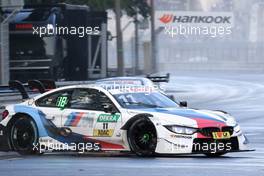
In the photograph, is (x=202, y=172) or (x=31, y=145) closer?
(x=202, y=172)

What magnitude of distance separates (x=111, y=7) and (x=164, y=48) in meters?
55.5

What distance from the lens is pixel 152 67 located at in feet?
179

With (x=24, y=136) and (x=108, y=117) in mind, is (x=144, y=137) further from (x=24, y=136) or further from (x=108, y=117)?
(x=24, y=136)

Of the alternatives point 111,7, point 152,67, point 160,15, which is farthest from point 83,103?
point 160,15

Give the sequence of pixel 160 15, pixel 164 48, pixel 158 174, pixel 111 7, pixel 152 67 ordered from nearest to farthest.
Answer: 1. pixel 158 174
2. pixel 111 7
3. pixel 152 67
4. pixel 160 15
5. pixel 164 48

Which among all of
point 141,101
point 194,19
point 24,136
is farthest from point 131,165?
point 194,19

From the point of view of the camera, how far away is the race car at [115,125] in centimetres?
1298

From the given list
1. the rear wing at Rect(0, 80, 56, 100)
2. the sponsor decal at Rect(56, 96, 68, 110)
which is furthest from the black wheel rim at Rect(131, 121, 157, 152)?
the rear wing at Rect(0, 80, 56, 100)

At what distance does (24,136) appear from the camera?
47.2 ft

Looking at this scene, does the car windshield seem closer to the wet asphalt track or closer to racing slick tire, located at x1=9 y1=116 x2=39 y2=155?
the wet asphalt track

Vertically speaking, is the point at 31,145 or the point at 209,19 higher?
the point at 209,19

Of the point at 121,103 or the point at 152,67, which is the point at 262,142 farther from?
the point at 152,67

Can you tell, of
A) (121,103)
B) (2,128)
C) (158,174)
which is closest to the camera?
(158,174)

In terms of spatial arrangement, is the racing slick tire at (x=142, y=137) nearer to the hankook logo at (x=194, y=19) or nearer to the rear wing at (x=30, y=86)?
the rear wing at (x=30, y=86)
